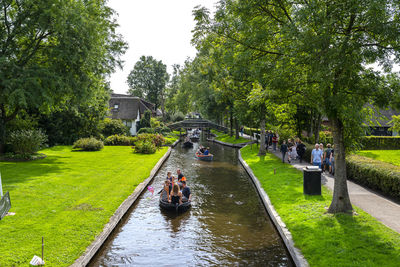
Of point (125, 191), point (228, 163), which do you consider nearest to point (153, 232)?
point (125, 191)

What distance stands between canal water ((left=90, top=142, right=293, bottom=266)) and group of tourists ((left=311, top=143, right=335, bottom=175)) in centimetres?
401

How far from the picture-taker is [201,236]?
1148 cm

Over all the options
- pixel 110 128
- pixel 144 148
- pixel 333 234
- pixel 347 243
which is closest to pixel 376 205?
pixel 333 234

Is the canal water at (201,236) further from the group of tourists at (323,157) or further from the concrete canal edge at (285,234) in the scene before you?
the group of tourists at (323,157)

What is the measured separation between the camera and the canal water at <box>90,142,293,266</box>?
31.4 ft

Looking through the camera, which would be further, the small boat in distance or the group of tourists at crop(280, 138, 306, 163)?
the group of tourists at crop(280, 138, 306, 163)

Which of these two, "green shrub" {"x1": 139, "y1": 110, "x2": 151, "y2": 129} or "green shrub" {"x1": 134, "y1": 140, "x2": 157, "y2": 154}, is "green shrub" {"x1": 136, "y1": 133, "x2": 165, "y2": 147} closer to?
"green shrub" {"x1": 134, "y1": 140, "x2": 157, "y2": 154}

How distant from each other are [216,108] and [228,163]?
21.4 meters

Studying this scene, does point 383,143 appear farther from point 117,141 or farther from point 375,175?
point 117,141

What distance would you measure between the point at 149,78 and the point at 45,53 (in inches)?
2613

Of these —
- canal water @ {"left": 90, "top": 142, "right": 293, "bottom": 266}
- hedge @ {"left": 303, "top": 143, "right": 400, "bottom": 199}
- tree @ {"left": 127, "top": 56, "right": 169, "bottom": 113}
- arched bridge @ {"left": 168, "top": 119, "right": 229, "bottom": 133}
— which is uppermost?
tree @ {"left": 127, "top": 56, "right": 169, "bottom": 113}

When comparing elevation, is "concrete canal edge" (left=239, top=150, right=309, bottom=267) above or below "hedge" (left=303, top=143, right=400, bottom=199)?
below

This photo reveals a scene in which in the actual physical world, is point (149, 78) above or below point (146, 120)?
above

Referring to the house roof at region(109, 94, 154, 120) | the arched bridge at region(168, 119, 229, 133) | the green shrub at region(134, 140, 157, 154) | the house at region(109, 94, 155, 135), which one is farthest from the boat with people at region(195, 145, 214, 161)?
the arched bridge at region(168, 119, 229, 133)
